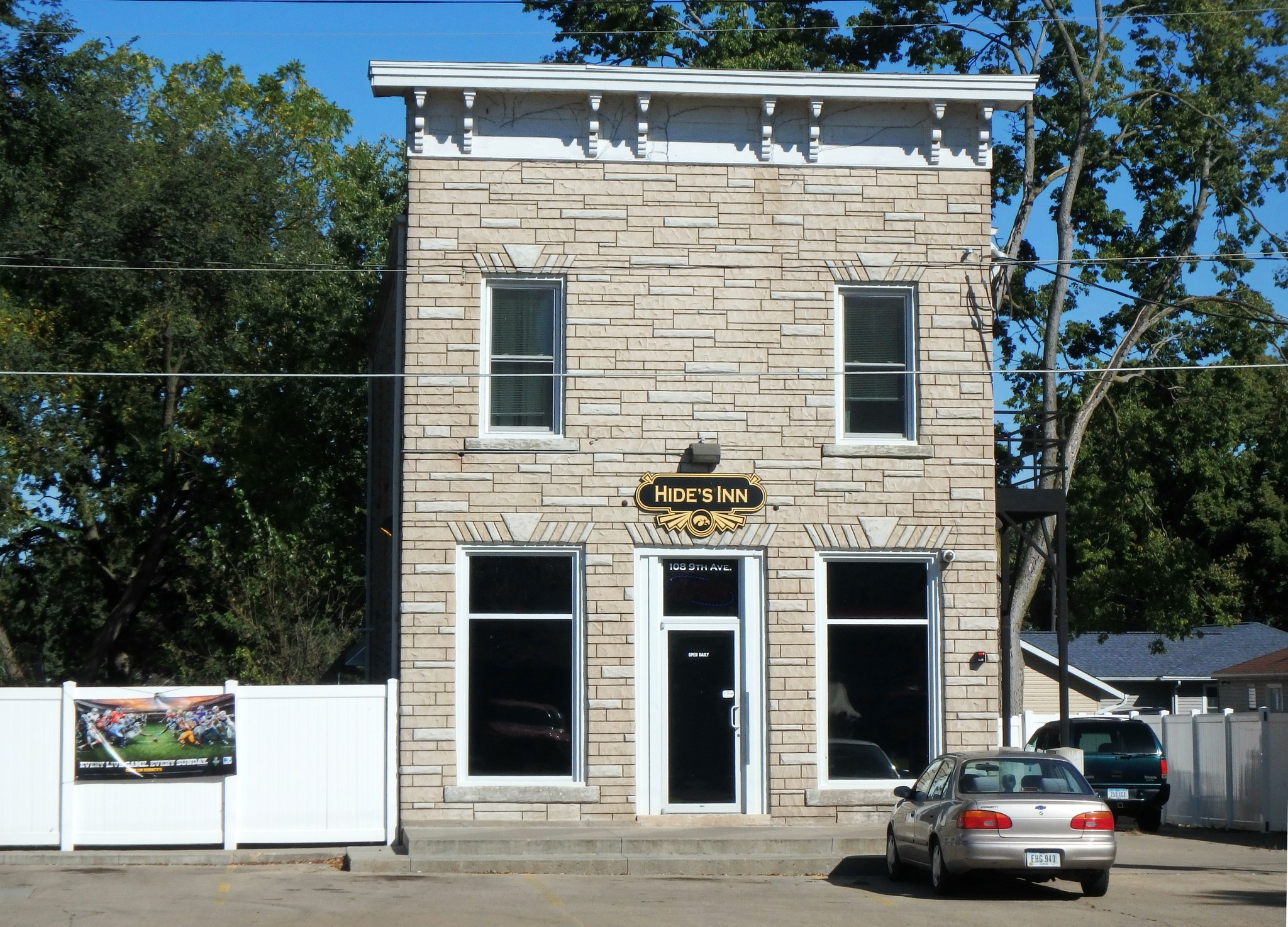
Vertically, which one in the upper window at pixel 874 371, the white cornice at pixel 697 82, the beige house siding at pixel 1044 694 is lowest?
the beige house siding at pixel 1044 694

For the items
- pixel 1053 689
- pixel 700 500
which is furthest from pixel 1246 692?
pixel 700 500

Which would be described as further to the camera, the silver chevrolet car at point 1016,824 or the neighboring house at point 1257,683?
the neighboring house at point 1257,683

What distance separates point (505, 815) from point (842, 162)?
27.0 ft

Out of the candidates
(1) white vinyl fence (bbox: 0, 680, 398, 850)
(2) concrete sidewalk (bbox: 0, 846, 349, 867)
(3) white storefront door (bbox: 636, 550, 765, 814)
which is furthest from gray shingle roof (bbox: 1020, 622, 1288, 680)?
(2) concrete sidewalk (bbox: 0, 846, 349, 867)

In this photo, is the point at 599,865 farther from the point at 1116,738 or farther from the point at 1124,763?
the point at 1116,738

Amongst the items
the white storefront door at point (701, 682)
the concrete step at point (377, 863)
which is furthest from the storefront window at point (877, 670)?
the concrete step at point (377, 863)

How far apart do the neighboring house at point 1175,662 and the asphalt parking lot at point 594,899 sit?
32941 mm

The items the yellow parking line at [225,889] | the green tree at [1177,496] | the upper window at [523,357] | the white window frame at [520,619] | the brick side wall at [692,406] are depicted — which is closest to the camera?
the yellow parking line at [225,889]

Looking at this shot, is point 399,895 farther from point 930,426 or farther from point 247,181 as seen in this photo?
point 247,181

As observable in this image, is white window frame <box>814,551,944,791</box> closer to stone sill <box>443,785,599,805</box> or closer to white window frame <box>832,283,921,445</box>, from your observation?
white window frame <box>832,283,921,445</box>

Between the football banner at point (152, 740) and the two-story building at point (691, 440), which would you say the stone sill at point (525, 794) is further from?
the football banner at point (152, 740)

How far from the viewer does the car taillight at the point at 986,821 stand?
1234 centimetres

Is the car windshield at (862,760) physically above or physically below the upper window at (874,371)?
below

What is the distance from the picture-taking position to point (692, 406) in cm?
1616
